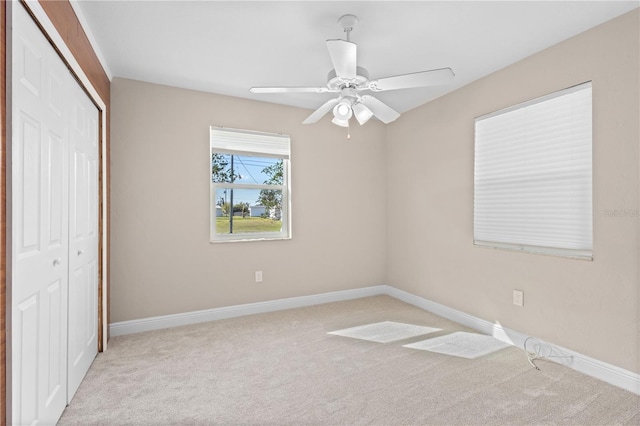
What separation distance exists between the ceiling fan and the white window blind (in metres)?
1.21

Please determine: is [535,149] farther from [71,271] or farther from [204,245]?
[71,271]

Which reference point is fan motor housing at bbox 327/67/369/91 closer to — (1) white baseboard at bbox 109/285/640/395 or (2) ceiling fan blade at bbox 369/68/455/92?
(2) ceiling fan blade at bbox 369/68/455/92

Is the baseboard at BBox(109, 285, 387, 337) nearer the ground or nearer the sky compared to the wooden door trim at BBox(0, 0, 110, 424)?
nearer the ground

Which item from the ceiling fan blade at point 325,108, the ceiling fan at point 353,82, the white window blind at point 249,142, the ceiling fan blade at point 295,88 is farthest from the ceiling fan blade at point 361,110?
the white window blind at point 249,142

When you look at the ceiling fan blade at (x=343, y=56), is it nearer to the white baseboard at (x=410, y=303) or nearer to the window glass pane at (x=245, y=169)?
the window glass pane at (x=245, y=169)

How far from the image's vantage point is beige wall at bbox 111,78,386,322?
3.17 meters

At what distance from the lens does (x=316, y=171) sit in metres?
4.10

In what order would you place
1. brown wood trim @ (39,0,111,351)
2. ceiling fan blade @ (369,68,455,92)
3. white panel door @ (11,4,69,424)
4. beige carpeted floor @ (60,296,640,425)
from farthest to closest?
ceiling fan blade @ (369,68,455,92)
beige carpeted floor @ (60,296,640,425)
brown wood trim @ (39,0,111,351)
white panel door @ (11,4,69,424)

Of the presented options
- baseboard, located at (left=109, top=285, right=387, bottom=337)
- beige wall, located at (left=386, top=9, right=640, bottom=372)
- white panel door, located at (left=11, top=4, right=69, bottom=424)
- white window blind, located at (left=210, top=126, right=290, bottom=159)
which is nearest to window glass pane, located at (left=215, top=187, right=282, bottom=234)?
white window blind, located at (left=210, top=126, right=290, bottom=159)

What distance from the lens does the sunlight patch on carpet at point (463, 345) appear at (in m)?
2.73

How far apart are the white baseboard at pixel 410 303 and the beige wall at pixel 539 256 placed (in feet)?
0.21

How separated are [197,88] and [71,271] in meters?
2.16

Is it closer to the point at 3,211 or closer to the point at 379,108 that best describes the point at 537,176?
the point at 379,108

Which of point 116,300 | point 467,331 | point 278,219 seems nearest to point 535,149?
point 467,331
